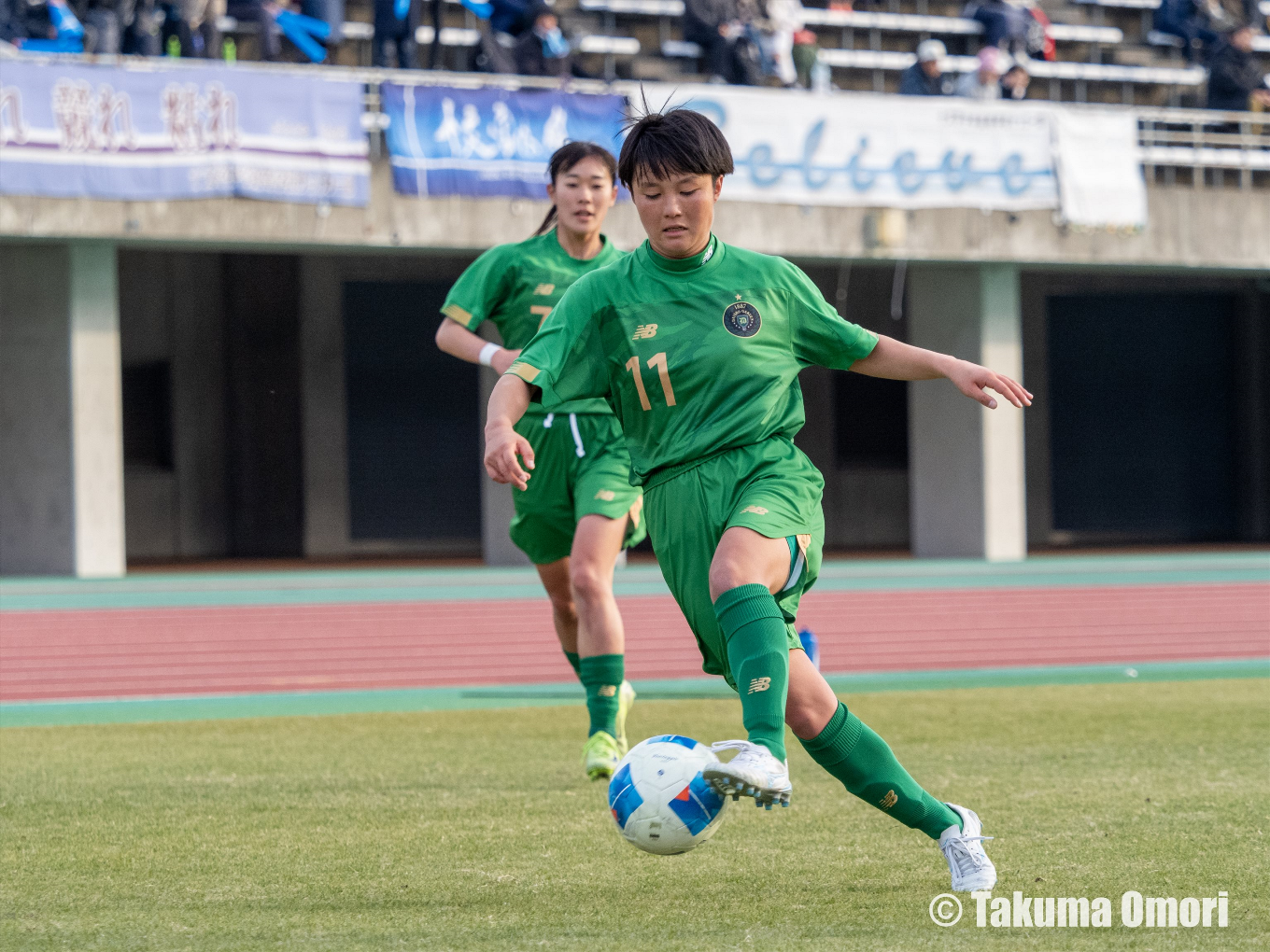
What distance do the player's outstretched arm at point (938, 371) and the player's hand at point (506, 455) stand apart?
2.74ft

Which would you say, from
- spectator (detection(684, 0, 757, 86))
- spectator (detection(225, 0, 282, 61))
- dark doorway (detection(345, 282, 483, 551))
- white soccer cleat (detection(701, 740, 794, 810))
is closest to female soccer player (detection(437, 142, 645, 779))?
white soccer cleat (detection(701, 740, 794, 810))

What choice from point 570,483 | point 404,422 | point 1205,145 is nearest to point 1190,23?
point 1205,145

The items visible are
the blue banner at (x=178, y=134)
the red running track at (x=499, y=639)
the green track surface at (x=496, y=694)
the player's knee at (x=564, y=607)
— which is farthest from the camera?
the blue banner at (x=178, y=134)

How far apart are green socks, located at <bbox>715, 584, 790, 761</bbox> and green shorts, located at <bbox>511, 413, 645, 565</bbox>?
223cm

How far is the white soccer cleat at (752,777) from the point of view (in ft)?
10.7

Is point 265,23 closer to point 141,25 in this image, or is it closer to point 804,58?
point 141,25

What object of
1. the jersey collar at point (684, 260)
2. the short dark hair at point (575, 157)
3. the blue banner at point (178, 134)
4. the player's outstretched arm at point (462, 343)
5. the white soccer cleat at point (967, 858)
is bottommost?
the white soccer cleat at point (967, 858)

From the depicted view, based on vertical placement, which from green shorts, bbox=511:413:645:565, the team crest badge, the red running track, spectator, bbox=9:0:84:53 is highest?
spectator, bbox=9:0:84:53

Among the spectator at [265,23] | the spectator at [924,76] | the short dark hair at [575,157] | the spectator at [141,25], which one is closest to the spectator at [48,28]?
the spectator at [141,25]

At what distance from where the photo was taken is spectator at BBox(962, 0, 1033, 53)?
20.8m

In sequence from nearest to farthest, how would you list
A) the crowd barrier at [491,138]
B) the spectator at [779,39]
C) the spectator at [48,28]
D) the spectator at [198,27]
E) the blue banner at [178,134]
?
the blue banner at [178,134] < the crowd barrier at [491,138] < the spectator at [48,28] < the spectator at [198,27] < the spectator at [779,39]

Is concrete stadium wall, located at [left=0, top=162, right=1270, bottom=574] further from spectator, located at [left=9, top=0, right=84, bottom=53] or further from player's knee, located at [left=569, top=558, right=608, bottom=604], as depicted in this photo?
player's knee, located at [left=569, top=558, right=608, bottom=604]

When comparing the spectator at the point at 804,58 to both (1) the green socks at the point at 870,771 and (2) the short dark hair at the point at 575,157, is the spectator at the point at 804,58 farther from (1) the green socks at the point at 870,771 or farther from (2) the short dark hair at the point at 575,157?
(1) the green socks at the point at 870,771

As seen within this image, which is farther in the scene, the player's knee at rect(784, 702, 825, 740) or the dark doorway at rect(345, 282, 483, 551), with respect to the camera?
the dark doorway at rect(345, 282, 483, 551)
